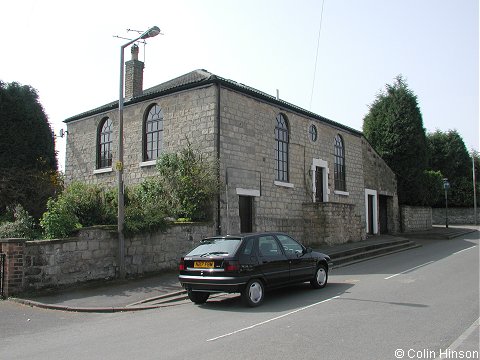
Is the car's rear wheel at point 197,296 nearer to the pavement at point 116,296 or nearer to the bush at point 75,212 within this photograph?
the pavement at point 116,296

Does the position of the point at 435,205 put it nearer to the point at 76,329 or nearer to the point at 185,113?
the point at 185,113

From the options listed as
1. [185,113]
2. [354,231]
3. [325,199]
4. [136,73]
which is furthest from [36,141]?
[354,231]

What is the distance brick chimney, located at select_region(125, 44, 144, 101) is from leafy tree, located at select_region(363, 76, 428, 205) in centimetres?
1879

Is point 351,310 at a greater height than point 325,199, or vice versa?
point 325,199

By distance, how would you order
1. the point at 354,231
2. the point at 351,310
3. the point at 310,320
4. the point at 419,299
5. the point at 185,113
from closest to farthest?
the point at 310,320, the point at 351,310, the point at 419,299, the point at 185,113, the point at 354,231

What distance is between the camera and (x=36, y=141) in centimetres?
2112

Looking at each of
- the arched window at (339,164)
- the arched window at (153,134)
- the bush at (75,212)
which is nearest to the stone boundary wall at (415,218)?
the arched window at (339,164)

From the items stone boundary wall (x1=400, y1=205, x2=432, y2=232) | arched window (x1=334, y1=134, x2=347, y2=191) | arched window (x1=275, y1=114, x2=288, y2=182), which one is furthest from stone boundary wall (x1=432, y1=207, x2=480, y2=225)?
arched window (x1=275, y1=114, x2=288, y2=182)

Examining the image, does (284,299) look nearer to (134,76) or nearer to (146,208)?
(146,208)

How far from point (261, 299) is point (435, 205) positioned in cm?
4248

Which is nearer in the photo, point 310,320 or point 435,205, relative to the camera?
point 310,320

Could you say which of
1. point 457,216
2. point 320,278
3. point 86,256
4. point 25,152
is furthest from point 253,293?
point 457,216

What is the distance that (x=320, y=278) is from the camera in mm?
11008

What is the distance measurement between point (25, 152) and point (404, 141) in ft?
79.2
